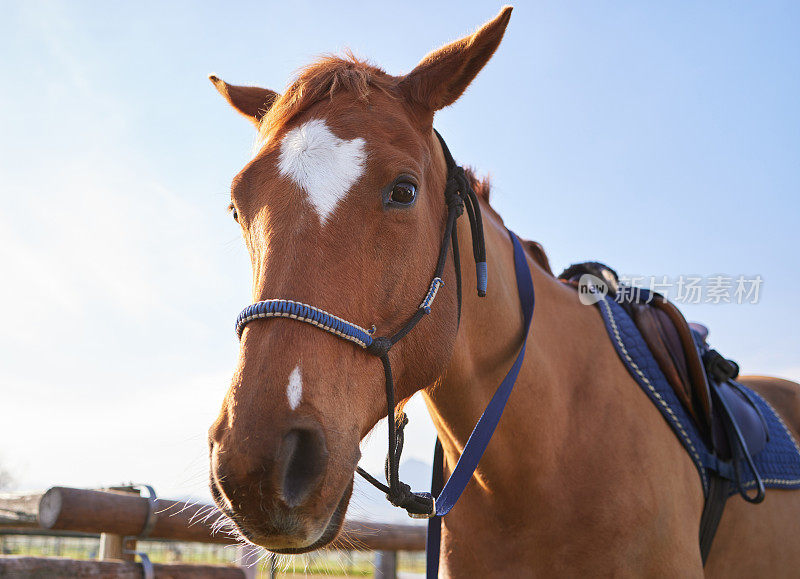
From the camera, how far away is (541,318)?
104 inches

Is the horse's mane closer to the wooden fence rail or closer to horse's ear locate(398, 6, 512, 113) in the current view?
horse's ear locate(398, 6, 512, 113)

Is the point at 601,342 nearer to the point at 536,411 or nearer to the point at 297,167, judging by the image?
the point at 536,411

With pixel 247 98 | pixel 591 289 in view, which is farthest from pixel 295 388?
pixel 591 289

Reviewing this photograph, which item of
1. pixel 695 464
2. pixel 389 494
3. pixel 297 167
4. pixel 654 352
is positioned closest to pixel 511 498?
pixel 389 494

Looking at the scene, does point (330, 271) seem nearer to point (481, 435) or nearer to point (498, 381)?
point (481, 435)

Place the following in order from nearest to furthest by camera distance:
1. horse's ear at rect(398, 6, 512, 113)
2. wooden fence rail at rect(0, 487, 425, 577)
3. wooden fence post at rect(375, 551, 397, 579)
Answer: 1. horse's ear at rect(398, 6, 512, 113)
2. wooden fence rail at rect(0, 487, 425, 577)
3. wooden fence post at rect(375, 551, 397, 579)

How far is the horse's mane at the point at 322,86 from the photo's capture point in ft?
6.61

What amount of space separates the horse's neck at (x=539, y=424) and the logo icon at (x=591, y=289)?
466 millimetres

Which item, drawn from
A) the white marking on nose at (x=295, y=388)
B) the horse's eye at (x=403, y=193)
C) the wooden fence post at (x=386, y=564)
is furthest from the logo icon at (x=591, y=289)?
the wooden fence post at (x=386, y=564)

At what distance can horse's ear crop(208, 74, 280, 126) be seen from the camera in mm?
2709

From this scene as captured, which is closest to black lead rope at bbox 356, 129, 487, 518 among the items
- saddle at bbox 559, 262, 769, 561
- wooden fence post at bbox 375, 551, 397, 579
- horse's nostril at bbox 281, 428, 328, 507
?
horse's nostril at bbox 281, 428, 328, 507

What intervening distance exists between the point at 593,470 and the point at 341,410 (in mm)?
1262

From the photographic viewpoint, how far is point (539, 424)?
7.70ft

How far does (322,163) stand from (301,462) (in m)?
0.86
